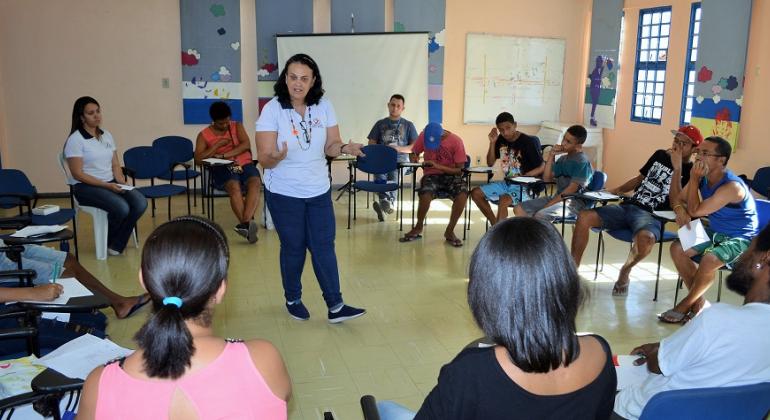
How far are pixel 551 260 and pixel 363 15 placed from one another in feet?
24.5

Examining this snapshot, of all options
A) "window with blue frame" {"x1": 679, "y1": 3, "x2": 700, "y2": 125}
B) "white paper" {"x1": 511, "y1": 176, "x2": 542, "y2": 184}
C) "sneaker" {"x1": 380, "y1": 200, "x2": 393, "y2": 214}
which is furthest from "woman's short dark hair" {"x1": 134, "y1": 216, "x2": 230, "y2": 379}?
"window with blue frame" {"x1": 679, "y1": 3, "x2": 700, "y2": 125}

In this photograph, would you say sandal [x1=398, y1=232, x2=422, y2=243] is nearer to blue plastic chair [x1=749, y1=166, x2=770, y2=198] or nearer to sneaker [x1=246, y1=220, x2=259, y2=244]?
sneaker [x1=246, y1=220, x2=259, y2=244]

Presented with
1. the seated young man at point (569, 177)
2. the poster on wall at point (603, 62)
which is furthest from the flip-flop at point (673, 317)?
the poster on wall at point (603, 62)

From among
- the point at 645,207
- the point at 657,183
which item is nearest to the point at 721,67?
the point at 657,183

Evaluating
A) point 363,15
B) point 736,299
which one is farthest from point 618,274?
point 363,15

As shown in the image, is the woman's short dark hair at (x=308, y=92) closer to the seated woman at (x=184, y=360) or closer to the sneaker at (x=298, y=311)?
the sneaker at (x=298, y=311)

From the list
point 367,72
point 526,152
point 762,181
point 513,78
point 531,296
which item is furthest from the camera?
point 513,78

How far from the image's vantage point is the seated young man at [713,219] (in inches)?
155

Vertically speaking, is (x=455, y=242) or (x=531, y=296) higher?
(x=531, y=296)

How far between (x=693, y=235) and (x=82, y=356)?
3593mm

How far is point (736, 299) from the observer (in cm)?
467

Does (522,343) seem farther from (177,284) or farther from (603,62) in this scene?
(603,62)

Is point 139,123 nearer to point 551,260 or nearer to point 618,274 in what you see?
point 618,274

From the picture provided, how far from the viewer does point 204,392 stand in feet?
4.54
